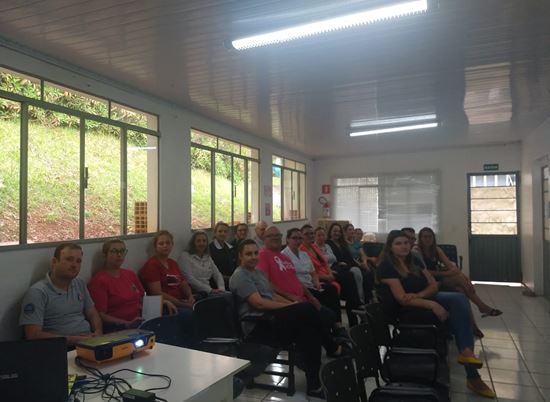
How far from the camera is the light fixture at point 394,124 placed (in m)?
5.72

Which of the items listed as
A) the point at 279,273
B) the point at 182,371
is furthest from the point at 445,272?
the point at 182,371

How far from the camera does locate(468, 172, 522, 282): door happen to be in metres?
7.77

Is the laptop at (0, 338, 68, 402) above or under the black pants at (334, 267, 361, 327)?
above

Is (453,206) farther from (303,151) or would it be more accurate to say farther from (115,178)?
(115,178)

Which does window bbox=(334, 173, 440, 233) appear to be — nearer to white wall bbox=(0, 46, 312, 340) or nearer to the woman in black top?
white wall bbox=(0, 46, 312, 340)

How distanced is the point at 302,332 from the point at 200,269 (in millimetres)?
1839

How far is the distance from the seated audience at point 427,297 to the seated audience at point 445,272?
3.35 feet

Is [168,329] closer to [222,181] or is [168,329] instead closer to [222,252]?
[222,252]

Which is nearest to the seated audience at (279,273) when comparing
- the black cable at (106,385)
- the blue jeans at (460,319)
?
the blue jeans at (460,319)

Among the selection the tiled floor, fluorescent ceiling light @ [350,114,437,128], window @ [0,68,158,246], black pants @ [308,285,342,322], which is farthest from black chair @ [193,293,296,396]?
fluorescent ceiling light @ [350,114,437,128]

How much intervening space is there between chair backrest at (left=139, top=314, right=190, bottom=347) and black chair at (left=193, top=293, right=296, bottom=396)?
131 mm

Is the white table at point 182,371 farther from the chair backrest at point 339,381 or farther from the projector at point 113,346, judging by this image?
the chair backrest at point 339,381

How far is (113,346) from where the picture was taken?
1.82 metres

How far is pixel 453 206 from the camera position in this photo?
8.20 metres
